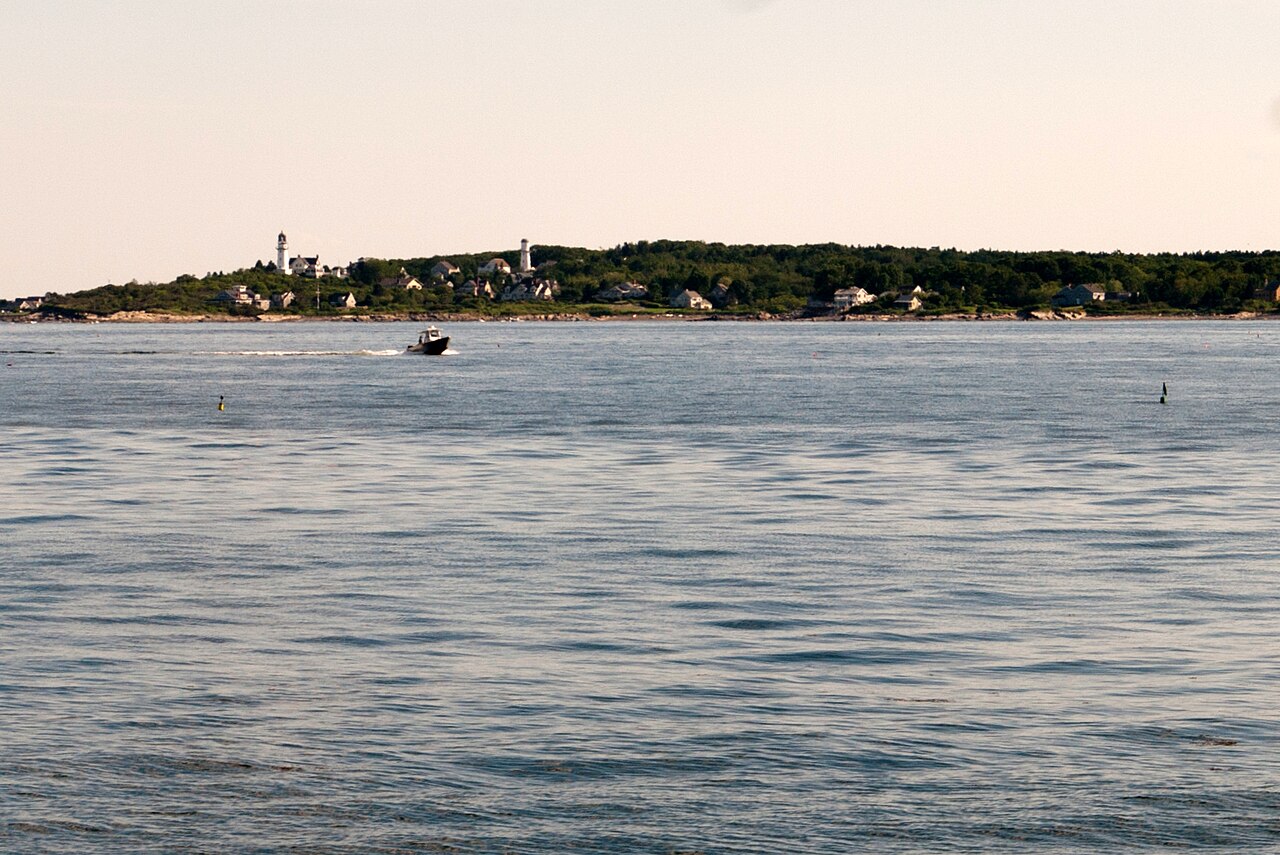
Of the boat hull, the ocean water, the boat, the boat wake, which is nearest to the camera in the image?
the ocean water

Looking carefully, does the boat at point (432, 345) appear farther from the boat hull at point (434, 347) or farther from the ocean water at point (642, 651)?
the ocean water at point (642, 651)

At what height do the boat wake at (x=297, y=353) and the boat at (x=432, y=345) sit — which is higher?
the boat at (x=432, y=345)

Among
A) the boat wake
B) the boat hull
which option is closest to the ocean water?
the boat hull

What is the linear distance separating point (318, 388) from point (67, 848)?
96.4 m

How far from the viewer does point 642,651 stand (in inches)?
957

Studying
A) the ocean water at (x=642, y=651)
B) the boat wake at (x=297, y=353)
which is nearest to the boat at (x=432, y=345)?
the boat wake at (x=297, y=353)

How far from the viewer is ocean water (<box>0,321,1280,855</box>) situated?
1684 cm

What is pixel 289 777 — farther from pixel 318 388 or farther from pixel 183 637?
pixel 318 388

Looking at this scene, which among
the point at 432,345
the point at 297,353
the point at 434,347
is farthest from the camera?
the point at 297,353

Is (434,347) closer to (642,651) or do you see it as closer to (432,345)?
(432,345)

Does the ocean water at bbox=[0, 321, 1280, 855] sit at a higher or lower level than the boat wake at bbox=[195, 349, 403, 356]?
higher

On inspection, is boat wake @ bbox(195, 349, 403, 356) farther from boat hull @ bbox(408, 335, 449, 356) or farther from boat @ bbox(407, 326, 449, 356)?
boat hull @ bbox(408, 335, 449, 356)

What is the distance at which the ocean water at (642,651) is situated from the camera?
16844mm

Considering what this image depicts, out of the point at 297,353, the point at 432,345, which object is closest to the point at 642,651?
the point at 432,345
